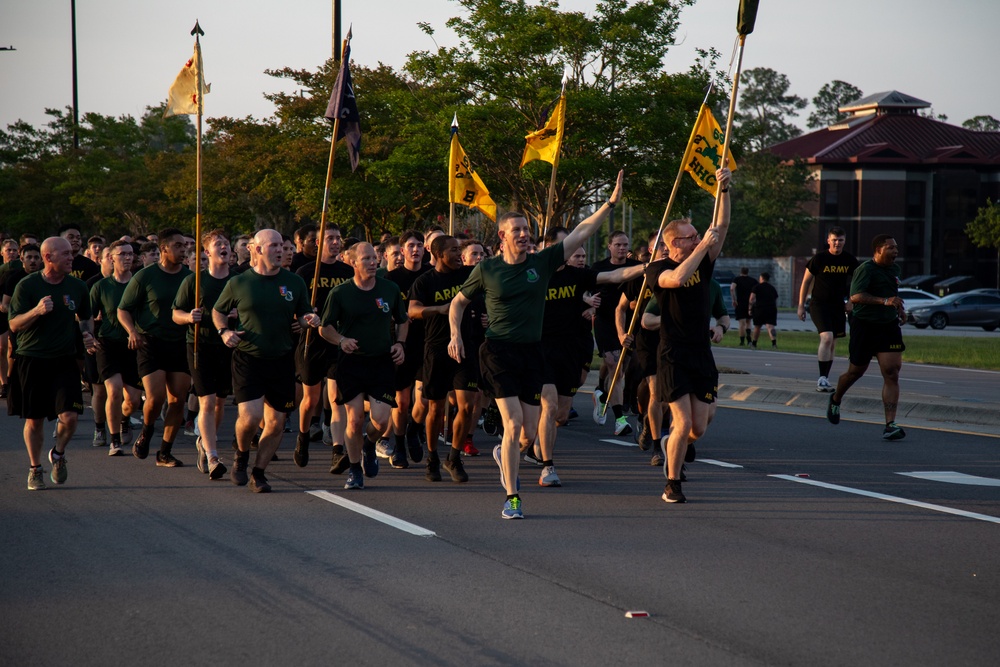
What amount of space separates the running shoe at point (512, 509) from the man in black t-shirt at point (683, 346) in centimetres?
128

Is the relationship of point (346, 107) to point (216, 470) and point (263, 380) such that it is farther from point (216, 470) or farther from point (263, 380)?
point (216, 470)

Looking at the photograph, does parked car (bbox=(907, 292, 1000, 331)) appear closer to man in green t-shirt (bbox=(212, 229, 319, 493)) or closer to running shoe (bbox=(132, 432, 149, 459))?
running shoe (bbox=(132, 432, 149, 459))

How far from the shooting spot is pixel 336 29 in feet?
83.8

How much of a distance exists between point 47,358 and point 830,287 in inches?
373

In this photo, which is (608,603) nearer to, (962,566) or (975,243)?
(962,566)

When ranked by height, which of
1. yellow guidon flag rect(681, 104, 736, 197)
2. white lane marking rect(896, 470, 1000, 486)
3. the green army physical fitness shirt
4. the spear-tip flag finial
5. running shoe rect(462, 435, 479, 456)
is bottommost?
running shoe rect(462, 435, 479, 456)

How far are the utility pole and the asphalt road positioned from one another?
16.9 metres

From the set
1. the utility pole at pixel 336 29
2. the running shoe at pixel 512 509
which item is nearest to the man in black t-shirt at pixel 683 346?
the running shoe at pixel 512 509

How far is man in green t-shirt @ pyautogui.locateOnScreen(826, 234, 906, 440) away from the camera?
39.4ft

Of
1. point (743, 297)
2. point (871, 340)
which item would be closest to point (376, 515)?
point (871, 340)

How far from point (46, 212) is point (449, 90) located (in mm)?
29625

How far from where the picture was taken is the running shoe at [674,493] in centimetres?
855

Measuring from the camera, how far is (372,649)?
5055 millimetres

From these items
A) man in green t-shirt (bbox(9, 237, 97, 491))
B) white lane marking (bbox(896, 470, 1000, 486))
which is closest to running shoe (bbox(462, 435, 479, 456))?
man in green t-shirt (bbox(9, 237, 97, 491))
